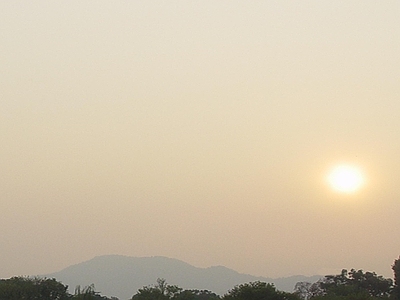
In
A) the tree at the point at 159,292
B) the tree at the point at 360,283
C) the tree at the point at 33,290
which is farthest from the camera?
the tree at the point at 360,283

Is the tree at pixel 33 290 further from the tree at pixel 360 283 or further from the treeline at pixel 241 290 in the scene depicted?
the tree at pixel 360 283

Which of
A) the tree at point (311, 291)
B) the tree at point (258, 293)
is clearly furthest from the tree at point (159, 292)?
the tree at point (311, 291)

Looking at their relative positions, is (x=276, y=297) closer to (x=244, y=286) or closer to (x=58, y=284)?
(x=244, y=286)

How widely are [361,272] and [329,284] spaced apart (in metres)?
6.61

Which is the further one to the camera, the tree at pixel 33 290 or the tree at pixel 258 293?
the tree at pixel 33 290

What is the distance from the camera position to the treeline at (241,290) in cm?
7062

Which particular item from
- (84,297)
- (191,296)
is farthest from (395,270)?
(84,297)

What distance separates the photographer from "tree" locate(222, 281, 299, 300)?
70062 mm

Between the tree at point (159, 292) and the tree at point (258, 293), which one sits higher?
the tree at point (159, 292)

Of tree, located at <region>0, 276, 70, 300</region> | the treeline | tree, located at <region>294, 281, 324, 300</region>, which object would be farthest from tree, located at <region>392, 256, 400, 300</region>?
tree, located at <region>0, 276, 70, 300</region>

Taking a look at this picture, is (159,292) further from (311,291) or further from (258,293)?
(311,291)

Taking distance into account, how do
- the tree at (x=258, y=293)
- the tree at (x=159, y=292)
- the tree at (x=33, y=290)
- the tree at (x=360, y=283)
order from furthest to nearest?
the tree at (x=360, y=283) < the tree at (x=159, y=292) < the tree at (x=33, y=290) < the tree at (x=258, y=293)

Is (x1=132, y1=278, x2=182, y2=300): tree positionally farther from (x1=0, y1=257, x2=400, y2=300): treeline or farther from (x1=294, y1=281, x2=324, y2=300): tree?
(x1=294, y1=281, x2=324, y2=300): tree

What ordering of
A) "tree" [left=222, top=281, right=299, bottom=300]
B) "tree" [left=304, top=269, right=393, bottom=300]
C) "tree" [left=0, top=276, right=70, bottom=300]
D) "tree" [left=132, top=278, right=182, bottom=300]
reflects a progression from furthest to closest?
"tree" [left=304, top=269, right=393, bottom=300], "tree" [left=132, top=278, right=182, bottom=300], "tree" [left=0, top=276, right=70, bottom=300], "tree" [left=222, top=281, right=299, bottom=300]
